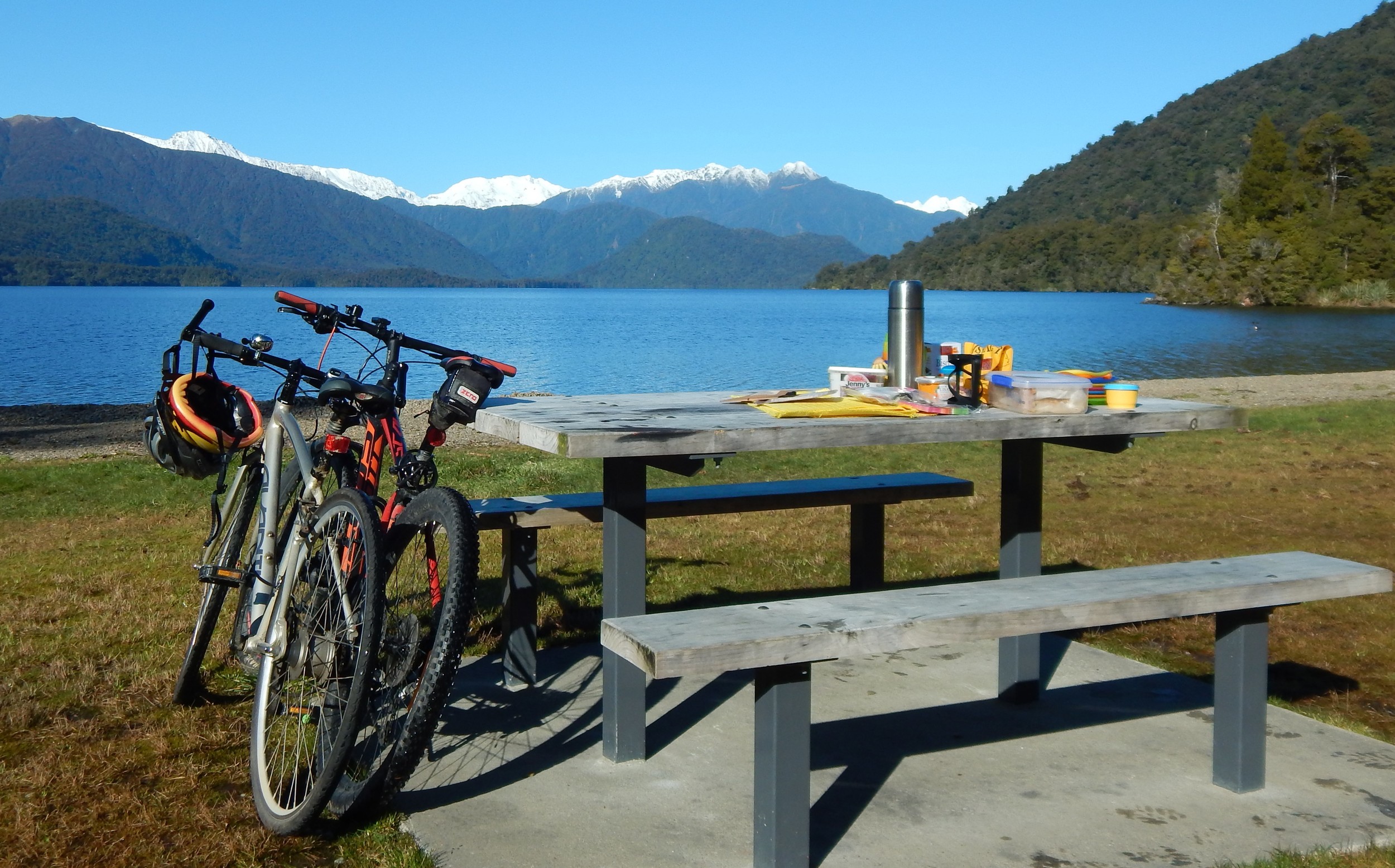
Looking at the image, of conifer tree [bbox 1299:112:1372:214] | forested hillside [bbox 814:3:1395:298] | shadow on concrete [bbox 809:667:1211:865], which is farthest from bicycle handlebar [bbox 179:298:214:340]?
forested hillside [bbox 814:3:1395:298]

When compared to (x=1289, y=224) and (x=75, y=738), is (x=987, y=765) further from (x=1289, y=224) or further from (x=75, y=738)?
(x=1289, y=224)

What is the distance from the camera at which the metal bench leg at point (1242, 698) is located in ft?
12.0

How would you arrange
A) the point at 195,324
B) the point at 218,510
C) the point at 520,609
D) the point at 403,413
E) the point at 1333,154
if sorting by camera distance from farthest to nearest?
the point at 1333,154
the point at 403,413
the point at 520,609
the point at 218,510
the point at 195,324

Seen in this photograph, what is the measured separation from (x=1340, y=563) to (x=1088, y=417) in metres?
0.93

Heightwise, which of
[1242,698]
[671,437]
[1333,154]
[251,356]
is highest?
[1333,154]

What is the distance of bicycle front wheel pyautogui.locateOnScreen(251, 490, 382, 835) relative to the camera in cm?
304

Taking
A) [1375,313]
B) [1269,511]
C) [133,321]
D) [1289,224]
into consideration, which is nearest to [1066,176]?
[1289,224]

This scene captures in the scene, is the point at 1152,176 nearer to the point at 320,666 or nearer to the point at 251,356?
the point at 251,356

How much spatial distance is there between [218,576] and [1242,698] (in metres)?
3.31

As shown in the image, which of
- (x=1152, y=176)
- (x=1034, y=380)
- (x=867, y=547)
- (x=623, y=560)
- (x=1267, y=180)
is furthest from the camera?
(x=1152, y=176)

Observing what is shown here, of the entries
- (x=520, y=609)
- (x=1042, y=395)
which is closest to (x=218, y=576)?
(x=520, y=609)

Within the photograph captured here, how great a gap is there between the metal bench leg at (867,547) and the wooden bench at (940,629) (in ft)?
6.47

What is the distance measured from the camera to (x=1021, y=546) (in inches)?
180

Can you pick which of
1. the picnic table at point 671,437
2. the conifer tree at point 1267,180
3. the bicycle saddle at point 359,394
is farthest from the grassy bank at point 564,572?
the conifer tree at point 1267,180
